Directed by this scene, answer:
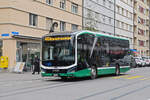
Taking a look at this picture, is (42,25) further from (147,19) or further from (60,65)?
(147,19)

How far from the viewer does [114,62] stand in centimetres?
2238

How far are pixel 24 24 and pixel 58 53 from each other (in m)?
13.1

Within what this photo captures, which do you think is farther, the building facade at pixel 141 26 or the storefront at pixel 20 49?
the building facade at pixel 141 26

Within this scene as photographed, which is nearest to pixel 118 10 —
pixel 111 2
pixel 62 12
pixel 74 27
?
pixel 111 2

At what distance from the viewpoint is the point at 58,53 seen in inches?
675

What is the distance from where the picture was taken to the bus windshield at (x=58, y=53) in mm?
16875

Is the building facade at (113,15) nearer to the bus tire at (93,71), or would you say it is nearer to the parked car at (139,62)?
the parked car at (139,62)

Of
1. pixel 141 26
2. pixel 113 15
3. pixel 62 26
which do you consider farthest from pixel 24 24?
pixel 141 26

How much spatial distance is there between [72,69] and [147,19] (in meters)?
67.1

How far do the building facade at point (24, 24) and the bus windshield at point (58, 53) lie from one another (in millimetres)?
10505

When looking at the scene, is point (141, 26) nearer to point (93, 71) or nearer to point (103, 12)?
point (103, 12)

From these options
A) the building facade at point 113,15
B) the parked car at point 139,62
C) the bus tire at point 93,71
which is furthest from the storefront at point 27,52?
the parked car at point 139,62

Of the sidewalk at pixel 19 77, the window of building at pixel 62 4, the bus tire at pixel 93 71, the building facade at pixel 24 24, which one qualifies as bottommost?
the sidewalk at pixel 19 77

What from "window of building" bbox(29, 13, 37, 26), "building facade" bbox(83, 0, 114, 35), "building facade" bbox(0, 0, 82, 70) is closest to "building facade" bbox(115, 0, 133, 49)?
"building facade" bbox(83, 0, 114, 35)
